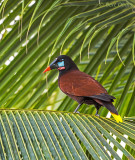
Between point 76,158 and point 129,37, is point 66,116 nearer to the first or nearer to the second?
point 76,158

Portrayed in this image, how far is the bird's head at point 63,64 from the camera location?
1960mm

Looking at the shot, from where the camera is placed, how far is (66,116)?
4.48 ft

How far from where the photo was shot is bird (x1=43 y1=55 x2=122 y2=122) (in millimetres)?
1636

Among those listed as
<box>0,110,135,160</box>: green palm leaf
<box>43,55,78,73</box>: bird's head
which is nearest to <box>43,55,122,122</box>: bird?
<box>43,55,78,73</box>: bird's head

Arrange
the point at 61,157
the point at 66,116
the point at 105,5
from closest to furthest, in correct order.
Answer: the point at 61,157 → the point at 66,116 → the point at 105,5

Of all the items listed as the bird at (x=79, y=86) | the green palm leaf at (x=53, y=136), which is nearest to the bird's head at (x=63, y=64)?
the bird at (x=79, y=86)

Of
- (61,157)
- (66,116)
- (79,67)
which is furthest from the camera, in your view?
(79,67)

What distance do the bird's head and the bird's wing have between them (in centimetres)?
5

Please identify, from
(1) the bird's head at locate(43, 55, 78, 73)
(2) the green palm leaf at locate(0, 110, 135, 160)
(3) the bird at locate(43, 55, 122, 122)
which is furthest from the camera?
(1) the bird's head at locate(43, 55, 78, 73)

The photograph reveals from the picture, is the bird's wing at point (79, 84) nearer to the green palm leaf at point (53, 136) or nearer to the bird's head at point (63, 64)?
the bird's head at point (63, 64)

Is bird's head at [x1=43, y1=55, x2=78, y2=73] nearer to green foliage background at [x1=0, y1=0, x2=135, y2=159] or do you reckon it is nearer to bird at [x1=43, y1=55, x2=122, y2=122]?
bird at [x1=43, y1=55, x2=122, y2=122]

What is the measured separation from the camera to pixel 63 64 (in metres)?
2.03

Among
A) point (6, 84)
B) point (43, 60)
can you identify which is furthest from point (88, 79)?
point (6, 84)

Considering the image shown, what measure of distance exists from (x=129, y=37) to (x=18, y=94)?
1.78ft
